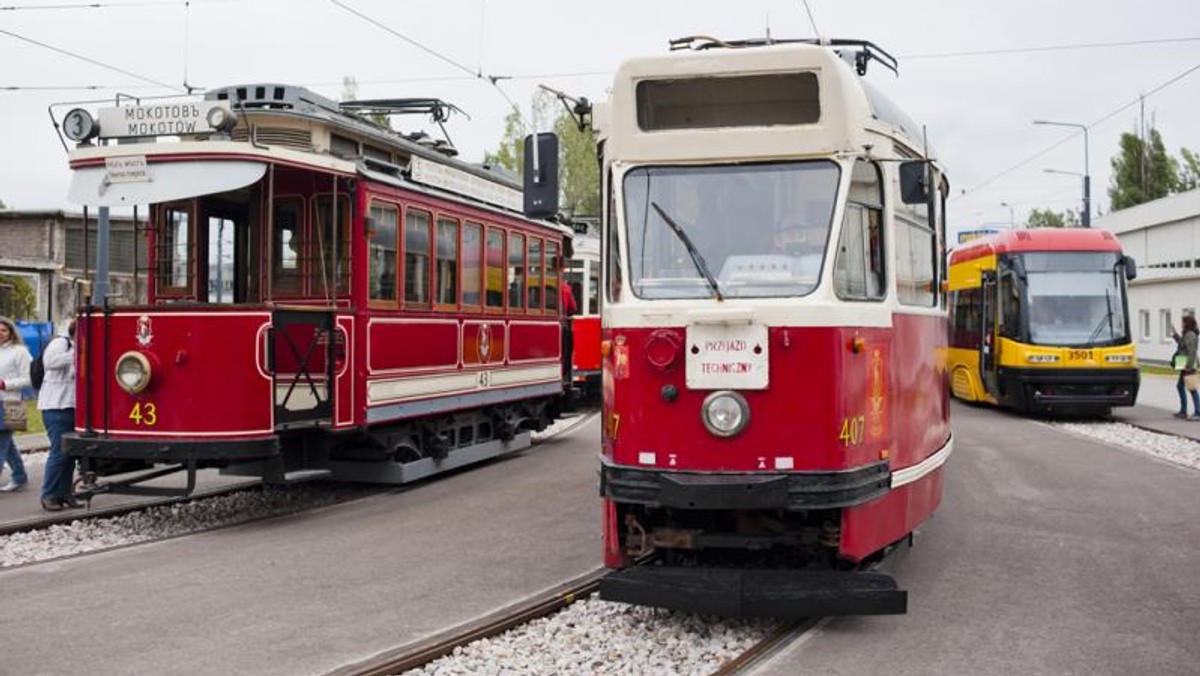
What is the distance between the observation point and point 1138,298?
147 ft

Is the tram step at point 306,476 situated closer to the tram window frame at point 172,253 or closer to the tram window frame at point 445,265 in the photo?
the tram window frame at point 445,265

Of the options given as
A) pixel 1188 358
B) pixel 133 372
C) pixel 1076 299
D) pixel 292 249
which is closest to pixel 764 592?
pixel 133 372

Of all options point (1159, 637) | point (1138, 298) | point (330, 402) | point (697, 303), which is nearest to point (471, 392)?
point (330, 402)

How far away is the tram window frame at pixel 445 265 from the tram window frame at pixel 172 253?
2.42m

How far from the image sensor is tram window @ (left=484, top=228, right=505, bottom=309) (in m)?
13.3

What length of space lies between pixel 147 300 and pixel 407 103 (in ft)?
14.2

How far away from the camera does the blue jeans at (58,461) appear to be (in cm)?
995

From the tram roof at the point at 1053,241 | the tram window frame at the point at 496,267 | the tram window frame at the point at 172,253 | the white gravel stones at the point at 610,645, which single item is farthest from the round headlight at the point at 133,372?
the tram roof at the point at 1053,241

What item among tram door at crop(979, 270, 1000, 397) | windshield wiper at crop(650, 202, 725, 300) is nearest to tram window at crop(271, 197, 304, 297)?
windshield wiper at crop(650, 202, 725, 300)

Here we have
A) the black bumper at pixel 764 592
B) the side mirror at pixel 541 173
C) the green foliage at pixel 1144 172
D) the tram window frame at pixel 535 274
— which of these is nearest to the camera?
the black bumper at pixel 764 592

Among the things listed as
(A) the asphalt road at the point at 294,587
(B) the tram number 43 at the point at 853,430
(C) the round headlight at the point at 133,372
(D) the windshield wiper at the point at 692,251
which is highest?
(D) the windshield wiper at the point at 692,251

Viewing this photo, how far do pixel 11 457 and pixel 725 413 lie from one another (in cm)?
853

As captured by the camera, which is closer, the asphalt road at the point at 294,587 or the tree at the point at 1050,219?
the asphalt road at the point at 294,587

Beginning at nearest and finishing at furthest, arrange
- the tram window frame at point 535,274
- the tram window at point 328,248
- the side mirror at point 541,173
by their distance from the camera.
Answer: the side mirror at point 541,173 → the tram window at point 328,248 → the tram window frame at point 535,274
